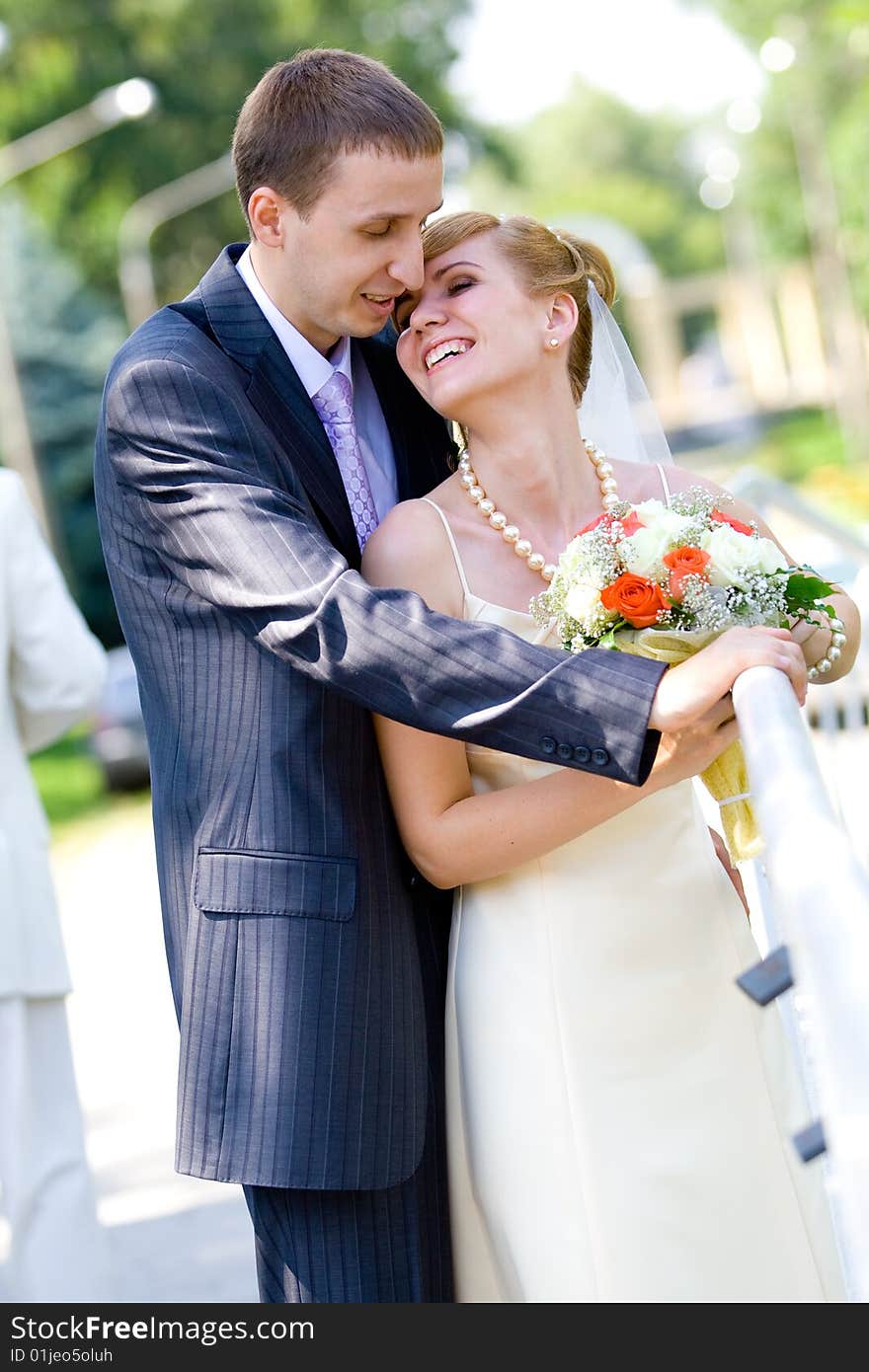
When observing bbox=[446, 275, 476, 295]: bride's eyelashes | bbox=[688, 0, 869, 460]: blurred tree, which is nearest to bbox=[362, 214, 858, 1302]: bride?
bbox=[446, 275, 476, 295]: bride's eyelashes

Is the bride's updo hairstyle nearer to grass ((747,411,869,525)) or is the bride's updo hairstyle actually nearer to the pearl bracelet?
the pearl bracelet

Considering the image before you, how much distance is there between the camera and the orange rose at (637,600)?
2459 mm

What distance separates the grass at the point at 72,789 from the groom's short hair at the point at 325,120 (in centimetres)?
998

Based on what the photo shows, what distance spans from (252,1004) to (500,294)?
4.30ft

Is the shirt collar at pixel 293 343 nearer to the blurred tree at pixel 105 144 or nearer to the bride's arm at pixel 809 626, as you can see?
the bride's arm at pixel 809 626

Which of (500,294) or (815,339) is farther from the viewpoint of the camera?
(815,339)

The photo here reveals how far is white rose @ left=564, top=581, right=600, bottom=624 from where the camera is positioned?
254cm

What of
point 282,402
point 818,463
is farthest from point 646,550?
point 818,463

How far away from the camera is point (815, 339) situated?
6481 centimetres

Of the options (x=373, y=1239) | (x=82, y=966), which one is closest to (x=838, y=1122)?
(x=373, y=1239)

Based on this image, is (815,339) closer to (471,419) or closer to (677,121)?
(677,121)

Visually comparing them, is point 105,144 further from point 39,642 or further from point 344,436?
point 344,436

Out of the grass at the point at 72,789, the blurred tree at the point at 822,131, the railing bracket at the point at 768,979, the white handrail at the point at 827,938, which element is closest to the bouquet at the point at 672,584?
the white handrail at the point at 827,938

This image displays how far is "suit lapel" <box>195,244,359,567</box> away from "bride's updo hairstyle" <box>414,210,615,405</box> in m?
0.36
